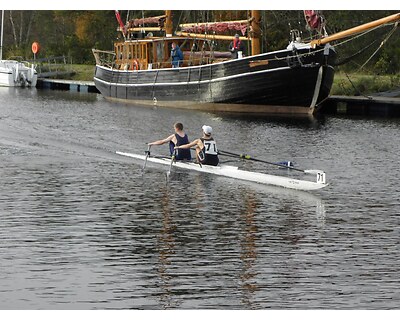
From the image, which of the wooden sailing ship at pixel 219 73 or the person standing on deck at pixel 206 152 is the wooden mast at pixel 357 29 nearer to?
the wooden sailing ship at pixel 219 73

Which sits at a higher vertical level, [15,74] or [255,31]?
[255,31]

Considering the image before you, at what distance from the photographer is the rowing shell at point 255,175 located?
2433cm

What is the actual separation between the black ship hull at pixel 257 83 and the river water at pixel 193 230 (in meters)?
8.97

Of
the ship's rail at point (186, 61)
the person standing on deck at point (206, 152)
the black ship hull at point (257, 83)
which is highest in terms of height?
the ship's rail at point (186, 61)

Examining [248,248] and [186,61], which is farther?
[186,61]

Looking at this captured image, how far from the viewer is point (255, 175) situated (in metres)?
26.1

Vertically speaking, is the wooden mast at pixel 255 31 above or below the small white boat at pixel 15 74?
above

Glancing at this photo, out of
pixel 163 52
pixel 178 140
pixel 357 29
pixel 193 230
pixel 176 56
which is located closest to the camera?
pixel 193 230

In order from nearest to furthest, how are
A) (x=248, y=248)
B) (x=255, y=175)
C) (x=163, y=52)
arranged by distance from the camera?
(x=248, y=248)
(x=255, y=175)
(x=163, y=52)

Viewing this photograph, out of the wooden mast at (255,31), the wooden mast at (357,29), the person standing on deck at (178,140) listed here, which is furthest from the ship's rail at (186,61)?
the person standing on deck at (178,140)

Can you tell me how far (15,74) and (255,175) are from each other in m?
45.7

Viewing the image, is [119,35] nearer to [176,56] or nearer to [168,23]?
[168,23]

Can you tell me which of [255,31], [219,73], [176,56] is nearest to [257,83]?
[219,73]

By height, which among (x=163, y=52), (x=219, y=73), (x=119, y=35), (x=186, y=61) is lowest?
(x=219, y=73)
